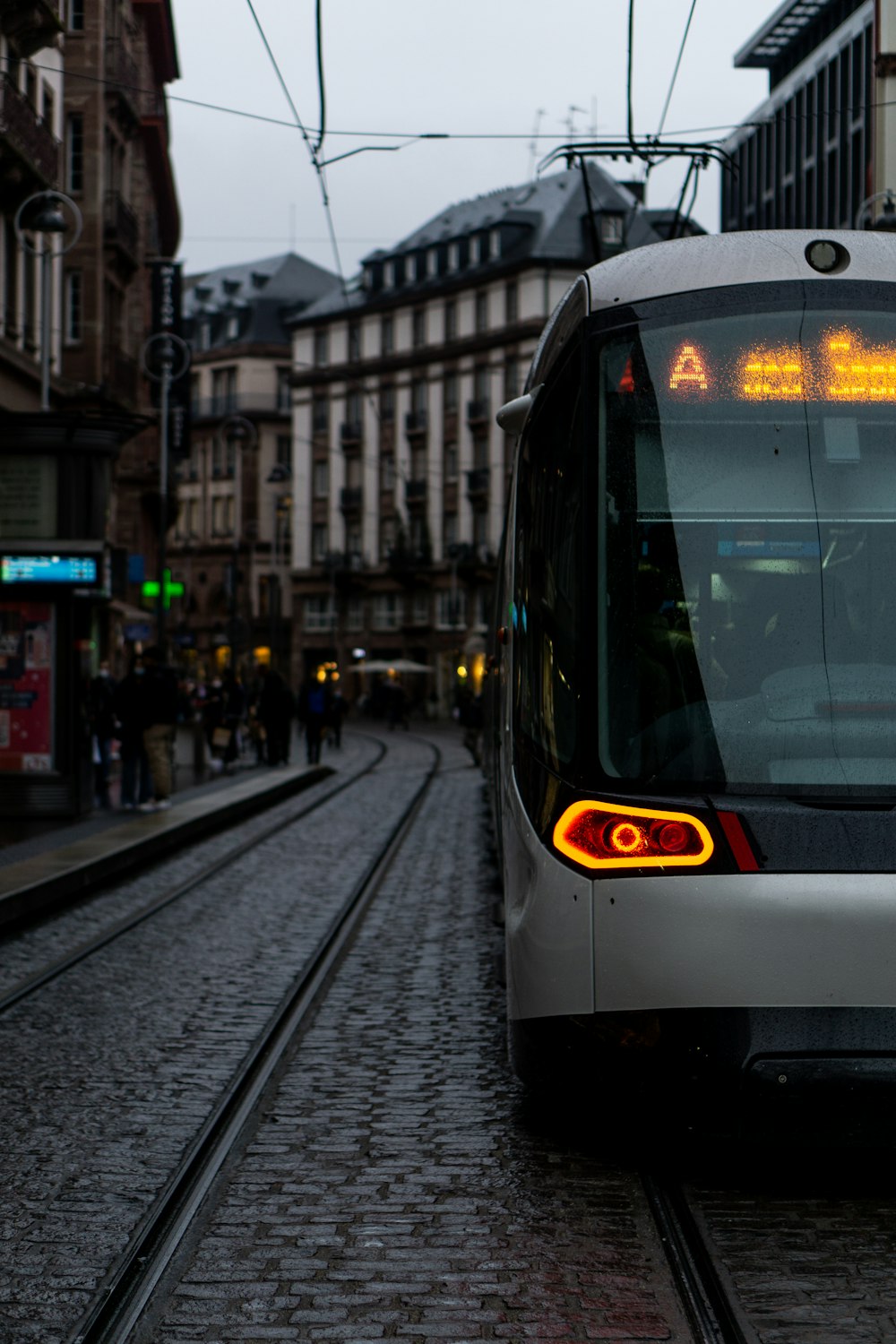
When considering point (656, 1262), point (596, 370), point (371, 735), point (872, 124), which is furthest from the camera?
point (371, 735)

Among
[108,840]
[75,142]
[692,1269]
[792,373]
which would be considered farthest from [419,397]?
[692,1269]

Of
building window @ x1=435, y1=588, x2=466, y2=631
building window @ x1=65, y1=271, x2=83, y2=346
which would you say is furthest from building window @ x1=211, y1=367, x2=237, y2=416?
building window @ x1=65, y1=271, x2=83, y2=346

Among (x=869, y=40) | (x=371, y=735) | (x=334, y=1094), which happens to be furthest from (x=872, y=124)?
(x=334, y=1094)

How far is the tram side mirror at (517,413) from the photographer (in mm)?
7270

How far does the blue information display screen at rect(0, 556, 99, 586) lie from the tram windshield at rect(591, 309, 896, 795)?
582 inches

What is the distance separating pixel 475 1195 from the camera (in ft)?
19.1

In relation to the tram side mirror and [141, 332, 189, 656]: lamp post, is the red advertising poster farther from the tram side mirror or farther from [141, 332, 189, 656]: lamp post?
the tram side mirror

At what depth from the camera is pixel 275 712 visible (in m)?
33.3

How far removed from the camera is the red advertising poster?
20547 millimetres

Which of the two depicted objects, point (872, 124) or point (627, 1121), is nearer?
point (627, 1121)

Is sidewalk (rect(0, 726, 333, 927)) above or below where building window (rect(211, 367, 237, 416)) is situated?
below

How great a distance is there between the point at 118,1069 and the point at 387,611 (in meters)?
79.9

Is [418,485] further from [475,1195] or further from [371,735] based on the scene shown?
[475,1195]

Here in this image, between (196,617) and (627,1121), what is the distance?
97314 mm
